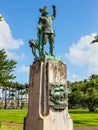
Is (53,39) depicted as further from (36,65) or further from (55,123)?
(55,123)

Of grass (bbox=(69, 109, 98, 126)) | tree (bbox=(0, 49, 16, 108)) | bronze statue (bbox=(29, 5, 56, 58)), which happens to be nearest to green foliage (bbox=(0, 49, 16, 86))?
tree (bbox=(0, 49, 16, 108))

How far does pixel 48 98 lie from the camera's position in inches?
476

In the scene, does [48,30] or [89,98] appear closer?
[48,30]

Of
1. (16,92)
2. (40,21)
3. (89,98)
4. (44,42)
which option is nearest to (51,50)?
(44,42)

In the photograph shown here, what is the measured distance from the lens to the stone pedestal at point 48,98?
476 inches

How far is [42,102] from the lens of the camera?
39.8 feet

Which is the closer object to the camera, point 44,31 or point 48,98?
point 48,98

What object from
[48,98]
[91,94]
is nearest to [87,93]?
[91,94]

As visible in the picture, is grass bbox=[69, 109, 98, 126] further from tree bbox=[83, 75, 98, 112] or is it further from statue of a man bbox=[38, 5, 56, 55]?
tree bbox=[83, 75, 98, 112]

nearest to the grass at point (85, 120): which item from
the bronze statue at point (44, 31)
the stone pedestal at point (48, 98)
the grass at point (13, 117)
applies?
the grass at point (13, 117)

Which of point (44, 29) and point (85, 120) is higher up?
point (44, 29)

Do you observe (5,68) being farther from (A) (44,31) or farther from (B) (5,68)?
(A) (44,31)

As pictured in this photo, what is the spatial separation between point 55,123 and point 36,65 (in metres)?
2.45

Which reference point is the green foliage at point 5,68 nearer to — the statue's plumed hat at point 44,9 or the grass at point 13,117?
the grass at point 13,117
